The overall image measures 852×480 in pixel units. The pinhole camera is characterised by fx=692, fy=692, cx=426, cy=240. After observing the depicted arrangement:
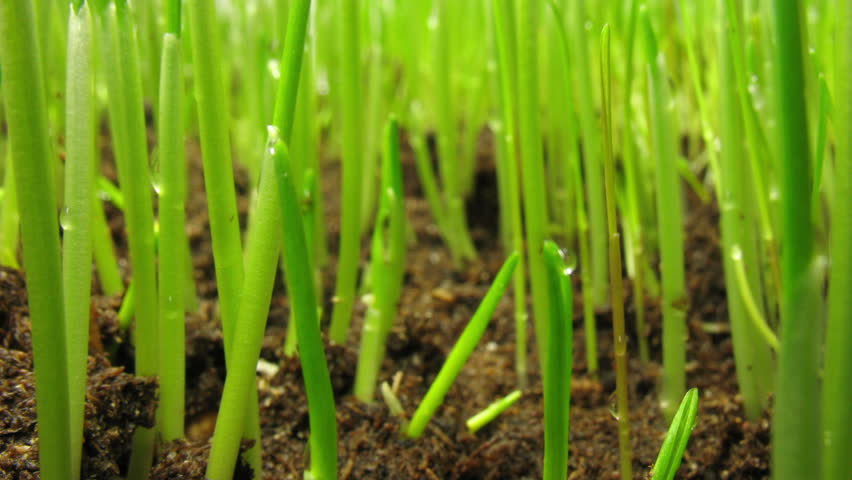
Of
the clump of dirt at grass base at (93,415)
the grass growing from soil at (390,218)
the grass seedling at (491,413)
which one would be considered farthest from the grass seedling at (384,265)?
the clump of dirt at grass base at (93,415)

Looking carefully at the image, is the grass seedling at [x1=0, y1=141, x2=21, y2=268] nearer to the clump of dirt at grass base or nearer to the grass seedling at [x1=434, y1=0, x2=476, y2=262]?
the clump of dirt at grass base

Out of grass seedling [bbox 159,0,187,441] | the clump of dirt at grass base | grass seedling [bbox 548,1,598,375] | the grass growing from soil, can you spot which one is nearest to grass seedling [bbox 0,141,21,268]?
the grass growing from soil

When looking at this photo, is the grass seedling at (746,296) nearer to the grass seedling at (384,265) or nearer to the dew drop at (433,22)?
the grass seedling at (384,265)

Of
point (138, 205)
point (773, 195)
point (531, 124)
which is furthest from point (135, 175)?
point (773, 195)

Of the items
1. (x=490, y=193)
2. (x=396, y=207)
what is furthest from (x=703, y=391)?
(x=490, y=193)

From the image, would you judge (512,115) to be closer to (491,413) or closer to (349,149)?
(349,149)

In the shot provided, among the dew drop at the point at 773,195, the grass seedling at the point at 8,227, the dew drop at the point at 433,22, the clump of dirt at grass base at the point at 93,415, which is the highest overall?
the dew drop at the point at 433,22
